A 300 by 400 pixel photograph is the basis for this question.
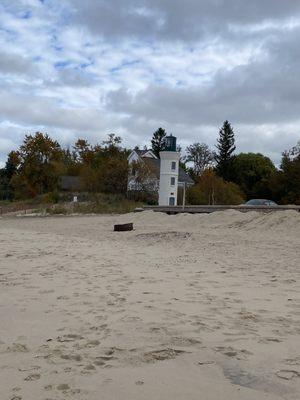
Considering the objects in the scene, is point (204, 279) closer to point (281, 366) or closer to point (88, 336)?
point (88, 336)

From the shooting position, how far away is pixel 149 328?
5.54 m

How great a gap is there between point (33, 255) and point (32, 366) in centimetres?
797

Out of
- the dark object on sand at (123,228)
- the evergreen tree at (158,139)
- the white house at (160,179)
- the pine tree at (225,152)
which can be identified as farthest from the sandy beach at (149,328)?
the evergreen tree at (158,139)

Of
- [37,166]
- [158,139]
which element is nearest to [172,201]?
[37,166]

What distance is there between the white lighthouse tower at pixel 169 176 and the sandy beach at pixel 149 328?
4333 cm

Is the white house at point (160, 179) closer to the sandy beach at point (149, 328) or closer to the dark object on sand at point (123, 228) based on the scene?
the dark object on sand at point (123, 228)

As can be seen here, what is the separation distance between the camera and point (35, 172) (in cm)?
6228

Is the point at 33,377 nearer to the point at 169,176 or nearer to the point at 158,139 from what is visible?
the point at 169,176

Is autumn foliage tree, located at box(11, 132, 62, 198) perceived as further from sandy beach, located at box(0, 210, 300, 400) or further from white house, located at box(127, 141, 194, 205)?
sandy beach, located at box(0, 210, 300, 400)

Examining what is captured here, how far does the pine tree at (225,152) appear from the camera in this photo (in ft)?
283

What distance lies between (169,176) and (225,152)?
123ft

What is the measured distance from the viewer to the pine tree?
3396 inches

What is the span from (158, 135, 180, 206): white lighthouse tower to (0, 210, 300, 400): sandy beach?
43331 millimetres

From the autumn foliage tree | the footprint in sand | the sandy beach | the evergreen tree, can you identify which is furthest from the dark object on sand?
the evergreen tree
